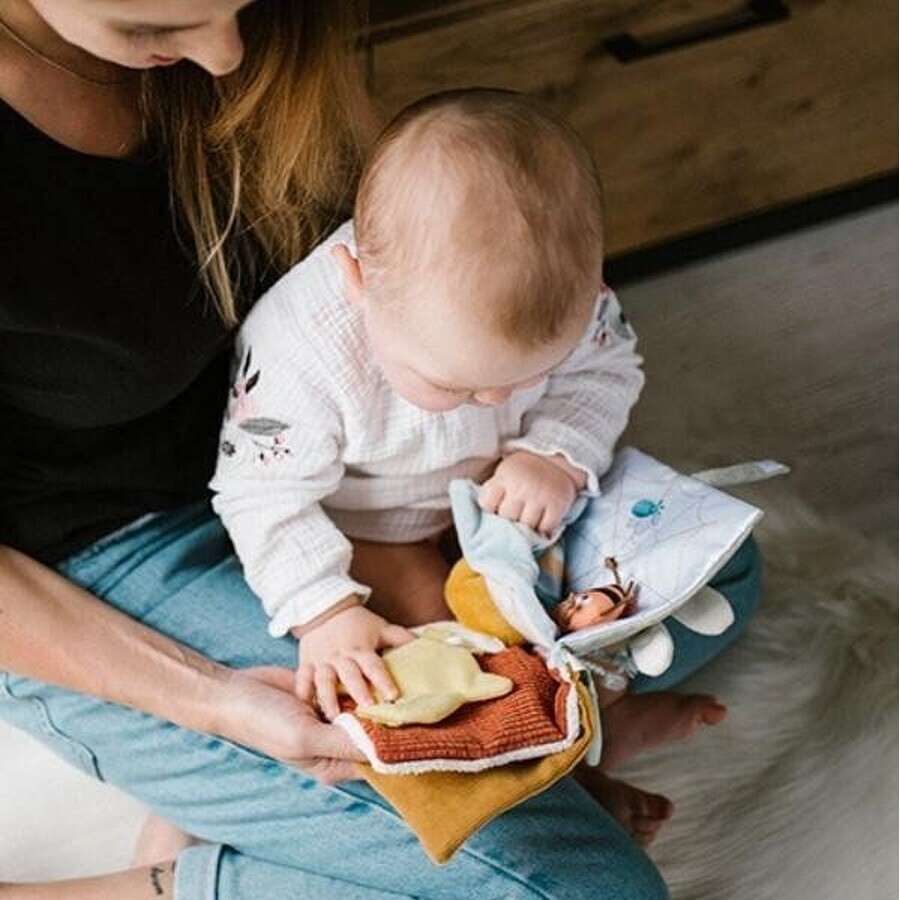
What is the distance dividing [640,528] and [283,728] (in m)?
0.28

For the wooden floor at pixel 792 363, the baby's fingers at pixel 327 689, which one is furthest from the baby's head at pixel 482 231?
the wooden floor at pixel 792 363

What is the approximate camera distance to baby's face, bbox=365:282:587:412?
40.1 inches

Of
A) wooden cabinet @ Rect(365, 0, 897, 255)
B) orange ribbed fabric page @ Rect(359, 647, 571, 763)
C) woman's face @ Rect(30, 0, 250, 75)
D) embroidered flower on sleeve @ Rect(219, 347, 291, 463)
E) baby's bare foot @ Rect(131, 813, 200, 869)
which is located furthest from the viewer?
wooden cabinet @ Rect(365, 0, 897, 255)

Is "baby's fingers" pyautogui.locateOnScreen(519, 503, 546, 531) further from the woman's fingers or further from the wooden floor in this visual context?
the wooden floor

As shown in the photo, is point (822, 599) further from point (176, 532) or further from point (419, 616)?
point (176, 532)

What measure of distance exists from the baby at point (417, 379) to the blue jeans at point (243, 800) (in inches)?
2.4

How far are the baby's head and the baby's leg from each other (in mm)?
233

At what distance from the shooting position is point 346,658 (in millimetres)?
1111

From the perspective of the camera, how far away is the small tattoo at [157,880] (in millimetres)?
1187

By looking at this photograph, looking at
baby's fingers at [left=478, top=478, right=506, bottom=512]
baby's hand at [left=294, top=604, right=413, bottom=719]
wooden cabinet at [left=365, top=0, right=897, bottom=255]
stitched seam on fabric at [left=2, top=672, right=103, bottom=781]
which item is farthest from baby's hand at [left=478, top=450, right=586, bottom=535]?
wooden cabinet at [left=365, top=0, right=897, bottom=255]

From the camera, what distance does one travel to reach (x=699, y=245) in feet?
6.13

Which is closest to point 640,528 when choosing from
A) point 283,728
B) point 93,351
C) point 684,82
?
point 283,728

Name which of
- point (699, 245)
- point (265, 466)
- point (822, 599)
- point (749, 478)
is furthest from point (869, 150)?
point (265, 466)

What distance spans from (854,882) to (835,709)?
0.50 ft
